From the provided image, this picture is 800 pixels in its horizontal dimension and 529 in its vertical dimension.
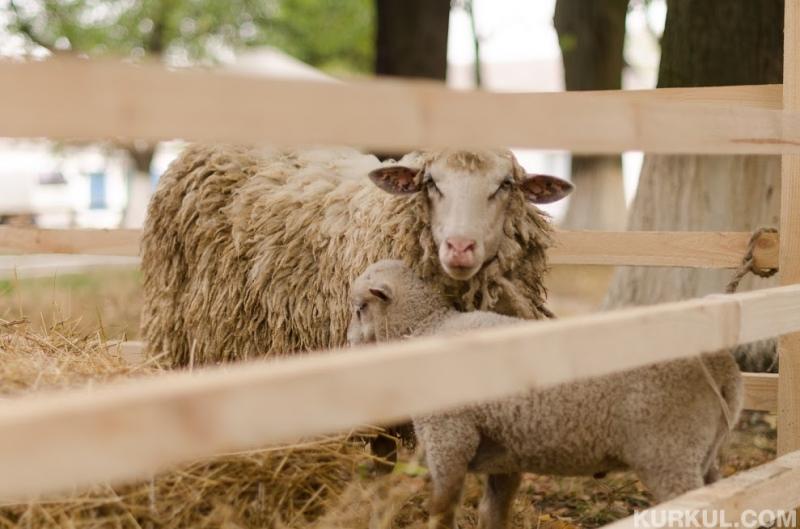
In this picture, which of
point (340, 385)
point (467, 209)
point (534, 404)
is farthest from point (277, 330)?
point (340, 385)

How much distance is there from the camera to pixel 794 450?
354 centimetres

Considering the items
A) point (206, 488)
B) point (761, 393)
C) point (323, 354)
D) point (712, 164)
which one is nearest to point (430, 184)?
point (206, 488)

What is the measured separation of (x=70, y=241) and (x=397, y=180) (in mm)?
2369

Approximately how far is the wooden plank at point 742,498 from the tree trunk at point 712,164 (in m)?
2.69

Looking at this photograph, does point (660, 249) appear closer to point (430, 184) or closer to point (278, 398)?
point (430, 184)

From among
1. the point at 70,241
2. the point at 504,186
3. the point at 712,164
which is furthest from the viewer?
the point at 712,164

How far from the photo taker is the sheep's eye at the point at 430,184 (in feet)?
11.9

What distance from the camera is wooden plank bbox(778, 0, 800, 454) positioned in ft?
11.6

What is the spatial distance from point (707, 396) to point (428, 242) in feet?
4.27

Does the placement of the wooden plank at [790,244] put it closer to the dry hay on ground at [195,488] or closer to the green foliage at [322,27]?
the dry hay on ground at [195,488]

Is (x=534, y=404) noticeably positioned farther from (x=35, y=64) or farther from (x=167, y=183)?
(x=167, y=183)

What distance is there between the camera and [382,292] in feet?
10.7

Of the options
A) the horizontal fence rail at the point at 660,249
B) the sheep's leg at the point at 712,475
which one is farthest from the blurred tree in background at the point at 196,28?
the sheep's leg at the point at 712,475

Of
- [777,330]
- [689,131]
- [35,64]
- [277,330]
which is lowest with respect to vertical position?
[277,330]
